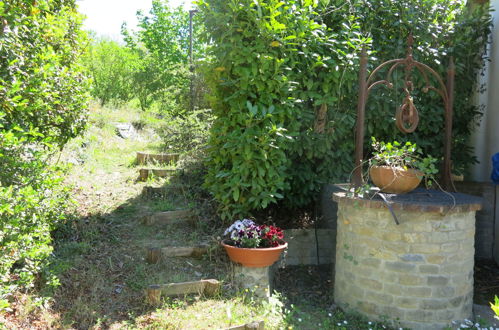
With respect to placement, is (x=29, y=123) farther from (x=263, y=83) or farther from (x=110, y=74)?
(x=110, y=74)

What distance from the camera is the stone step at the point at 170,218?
5.11m

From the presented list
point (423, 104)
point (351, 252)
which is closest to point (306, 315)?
point (351, 252)

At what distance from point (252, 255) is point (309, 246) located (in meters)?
1.47

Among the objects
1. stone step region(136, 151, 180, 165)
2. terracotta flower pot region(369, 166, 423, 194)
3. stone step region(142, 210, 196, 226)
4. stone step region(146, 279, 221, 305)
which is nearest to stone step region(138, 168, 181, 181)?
stone step region(136, 151, 180, 165)

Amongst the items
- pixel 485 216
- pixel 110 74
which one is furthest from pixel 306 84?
pixel 110 74

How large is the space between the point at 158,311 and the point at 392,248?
87.8 inches

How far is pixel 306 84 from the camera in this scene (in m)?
4.88

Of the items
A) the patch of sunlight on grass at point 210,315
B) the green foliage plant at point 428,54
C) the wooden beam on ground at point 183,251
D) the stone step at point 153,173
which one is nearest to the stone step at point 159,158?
the stone step at point 153,173

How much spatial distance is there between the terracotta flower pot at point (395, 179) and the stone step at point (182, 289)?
192 cm

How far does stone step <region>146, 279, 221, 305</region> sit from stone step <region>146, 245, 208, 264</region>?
52 cm

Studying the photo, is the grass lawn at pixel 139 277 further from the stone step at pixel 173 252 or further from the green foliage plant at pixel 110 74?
the green foliage plant at pixel 110 74

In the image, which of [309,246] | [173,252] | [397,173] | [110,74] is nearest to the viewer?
[397,173]

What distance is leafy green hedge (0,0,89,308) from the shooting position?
317 cm

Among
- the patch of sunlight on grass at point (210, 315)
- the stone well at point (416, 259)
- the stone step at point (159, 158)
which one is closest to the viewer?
the patch of sunlight on grass at point (210, 315)
